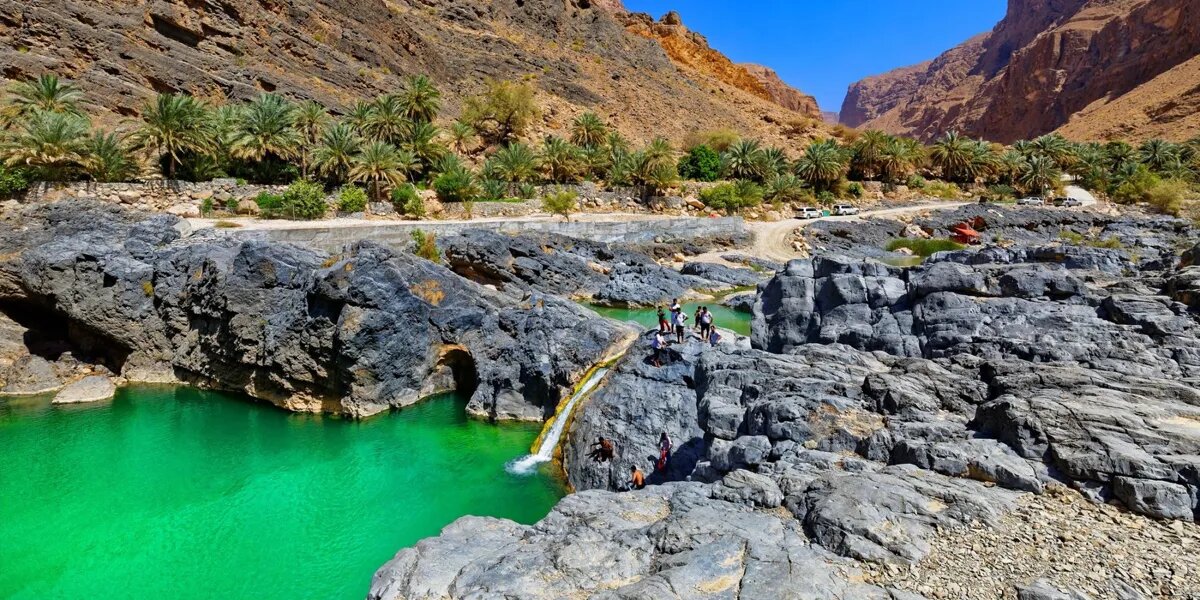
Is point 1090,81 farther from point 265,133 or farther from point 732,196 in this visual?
point 265,133

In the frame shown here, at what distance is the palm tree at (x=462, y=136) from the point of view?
4815cm

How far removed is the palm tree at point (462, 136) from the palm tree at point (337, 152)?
13.6 metres

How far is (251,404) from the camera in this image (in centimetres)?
1675

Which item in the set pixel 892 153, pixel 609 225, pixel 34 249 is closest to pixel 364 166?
pixel 609 225

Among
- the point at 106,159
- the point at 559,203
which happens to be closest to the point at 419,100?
the point at 559,203

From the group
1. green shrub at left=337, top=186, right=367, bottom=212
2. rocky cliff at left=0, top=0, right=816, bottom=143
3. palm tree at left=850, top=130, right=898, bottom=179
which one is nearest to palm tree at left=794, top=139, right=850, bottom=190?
palm tree at left=850, top=130, right=898, bottom=179

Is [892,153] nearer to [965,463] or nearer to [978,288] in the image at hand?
[978,288]

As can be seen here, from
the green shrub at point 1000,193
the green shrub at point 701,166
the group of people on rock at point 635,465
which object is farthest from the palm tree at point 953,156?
the group of people on rock at point 635,465

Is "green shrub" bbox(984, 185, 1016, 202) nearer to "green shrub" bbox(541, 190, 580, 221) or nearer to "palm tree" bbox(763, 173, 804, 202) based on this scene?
"palm tree" bbox(763, 173, 804, 202)

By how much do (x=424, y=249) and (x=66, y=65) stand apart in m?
27.7

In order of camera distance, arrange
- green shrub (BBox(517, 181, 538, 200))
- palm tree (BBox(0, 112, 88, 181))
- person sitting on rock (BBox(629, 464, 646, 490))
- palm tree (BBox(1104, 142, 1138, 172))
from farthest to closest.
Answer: palm tree (BBox(1104, 142, 1138, 172)), green shrub (BBox(517, 181, 538, 200)), palm tree (BBox(0, 112, 88, 181)), person sitting on rock (BBox(629, 464, 646, 490))

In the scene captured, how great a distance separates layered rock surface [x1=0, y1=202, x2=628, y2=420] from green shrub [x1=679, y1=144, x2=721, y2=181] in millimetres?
40053

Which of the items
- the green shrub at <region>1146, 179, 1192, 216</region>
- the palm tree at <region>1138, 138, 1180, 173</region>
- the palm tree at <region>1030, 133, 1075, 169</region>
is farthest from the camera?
the palm tree at <region>1030, 133, 1075, 169</region>

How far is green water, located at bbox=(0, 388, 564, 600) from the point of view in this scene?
964cm
